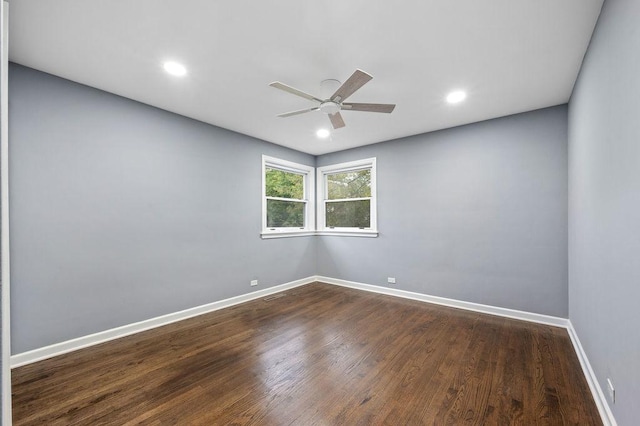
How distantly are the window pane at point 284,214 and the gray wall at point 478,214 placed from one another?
1.25m

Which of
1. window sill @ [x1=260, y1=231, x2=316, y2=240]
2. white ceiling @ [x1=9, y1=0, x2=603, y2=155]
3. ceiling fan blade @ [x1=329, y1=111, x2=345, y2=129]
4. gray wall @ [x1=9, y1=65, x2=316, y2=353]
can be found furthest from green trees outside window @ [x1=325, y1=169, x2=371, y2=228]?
ceiling fan blade @ [x1=329, y1=111, x2=345, y2=129]

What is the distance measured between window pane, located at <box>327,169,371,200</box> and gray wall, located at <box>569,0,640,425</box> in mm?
2996

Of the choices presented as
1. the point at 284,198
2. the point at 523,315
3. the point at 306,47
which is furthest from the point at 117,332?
the point at 523,315

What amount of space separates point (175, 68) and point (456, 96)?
2.88m

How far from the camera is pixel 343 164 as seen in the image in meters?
5.30

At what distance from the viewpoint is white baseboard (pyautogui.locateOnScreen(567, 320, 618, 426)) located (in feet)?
5.65

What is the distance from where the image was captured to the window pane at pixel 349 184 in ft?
16.8

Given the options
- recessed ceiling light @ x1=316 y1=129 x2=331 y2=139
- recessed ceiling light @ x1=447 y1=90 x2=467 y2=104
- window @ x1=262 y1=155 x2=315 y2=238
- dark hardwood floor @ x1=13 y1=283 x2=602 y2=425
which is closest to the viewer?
dark hardwood floor @ x1=13 y1=283 x2=602 y2=425

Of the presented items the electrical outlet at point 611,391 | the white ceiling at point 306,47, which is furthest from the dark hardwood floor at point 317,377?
the white ceiling at point 306,47

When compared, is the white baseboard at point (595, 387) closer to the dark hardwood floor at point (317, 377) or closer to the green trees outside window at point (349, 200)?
the dark hardwood floor at point (317, 377)

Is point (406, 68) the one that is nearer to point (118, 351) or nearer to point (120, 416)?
point (120, 416)

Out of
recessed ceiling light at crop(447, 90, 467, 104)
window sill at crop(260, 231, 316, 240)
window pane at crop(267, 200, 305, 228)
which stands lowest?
window sill at crop(260, 231, 316, 240)

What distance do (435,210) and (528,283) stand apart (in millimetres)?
1460

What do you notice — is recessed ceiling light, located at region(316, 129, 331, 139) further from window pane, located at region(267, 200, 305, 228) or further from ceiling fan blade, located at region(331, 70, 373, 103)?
ceiling fan blade, located at region(331, 70, 373, 103)
